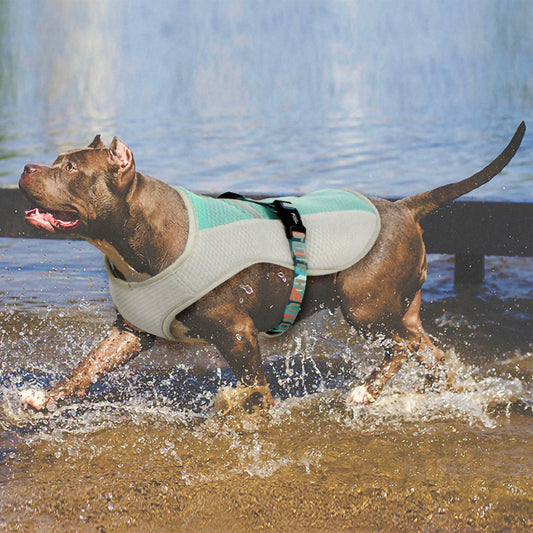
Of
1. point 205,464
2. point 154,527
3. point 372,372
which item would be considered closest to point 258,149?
point 372,372

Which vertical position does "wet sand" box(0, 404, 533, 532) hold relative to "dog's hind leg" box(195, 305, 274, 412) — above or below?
below

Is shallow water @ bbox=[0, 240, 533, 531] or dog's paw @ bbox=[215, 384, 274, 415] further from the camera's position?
dog's paw @ bbox=[215, 384, 274, 415]

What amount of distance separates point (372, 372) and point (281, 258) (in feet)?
1.21

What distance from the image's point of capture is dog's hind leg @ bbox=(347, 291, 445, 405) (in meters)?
1.34

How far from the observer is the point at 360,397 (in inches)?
53.0

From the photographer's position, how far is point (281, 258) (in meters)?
1.16

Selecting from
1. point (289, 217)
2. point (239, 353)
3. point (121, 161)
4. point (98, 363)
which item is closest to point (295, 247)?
point (289, 217)

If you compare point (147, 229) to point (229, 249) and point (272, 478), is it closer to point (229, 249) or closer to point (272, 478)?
point (229, 249)

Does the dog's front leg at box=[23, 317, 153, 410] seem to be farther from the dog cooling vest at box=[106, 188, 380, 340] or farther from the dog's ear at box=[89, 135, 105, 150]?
the dog's ear at box=[89, 135, 105, 150]

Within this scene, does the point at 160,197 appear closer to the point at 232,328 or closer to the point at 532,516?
the point at 232,328

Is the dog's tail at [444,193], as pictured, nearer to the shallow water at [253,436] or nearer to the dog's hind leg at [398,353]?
the dog's hind leg at [398,353]

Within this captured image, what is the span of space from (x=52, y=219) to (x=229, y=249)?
0.28m

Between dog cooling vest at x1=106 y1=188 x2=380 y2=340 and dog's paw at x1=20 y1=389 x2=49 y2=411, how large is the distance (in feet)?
0.80

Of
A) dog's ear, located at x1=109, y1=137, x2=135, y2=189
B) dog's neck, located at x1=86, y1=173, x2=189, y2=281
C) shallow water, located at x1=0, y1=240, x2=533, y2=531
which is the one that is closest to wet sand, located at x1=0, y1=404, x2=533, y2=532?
shallow water, located at x1=0, y1=240, x2=533, y2=531
